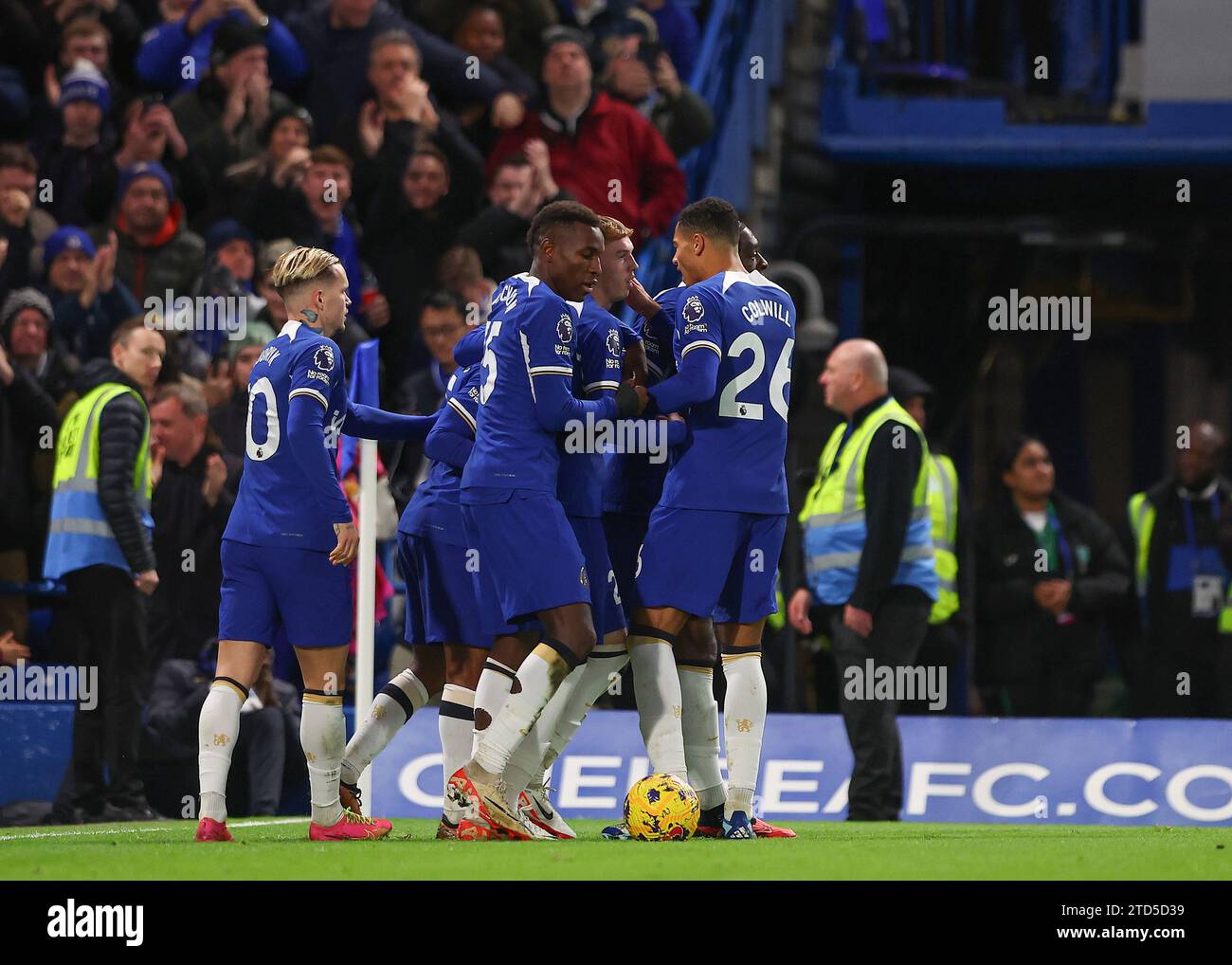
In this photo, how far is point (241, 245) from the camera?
11.1 meters

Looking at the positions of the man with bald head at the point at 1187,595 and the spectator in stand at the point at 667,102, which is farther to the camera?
the spectator in stand at the point at 667,102

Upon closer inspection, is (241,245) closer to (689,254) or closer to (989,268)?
(689,254)

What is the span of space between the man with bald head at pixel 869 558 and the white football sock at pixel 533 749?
308 cm

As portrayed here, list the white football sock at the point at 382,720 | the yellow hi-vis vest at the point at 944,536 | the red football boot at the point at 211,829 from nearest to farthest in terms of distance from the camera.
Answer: the red football boot at the point at 211,829 → the white football sock at the point at 382,720 → the yellow hi-vis vest at the point at 944,536

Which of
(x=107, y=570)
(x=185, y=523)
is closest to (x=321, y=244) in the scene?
(x=185, y=523)

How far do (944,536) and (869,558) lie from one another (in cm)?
138

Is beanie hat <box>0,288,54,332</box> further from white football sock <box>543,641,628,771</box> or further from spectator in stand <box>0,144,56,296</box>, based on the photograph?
white football sock <box>543,641,628,771</box>

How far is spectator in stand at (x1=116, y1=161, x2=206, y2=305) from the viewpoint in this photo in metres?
11.4

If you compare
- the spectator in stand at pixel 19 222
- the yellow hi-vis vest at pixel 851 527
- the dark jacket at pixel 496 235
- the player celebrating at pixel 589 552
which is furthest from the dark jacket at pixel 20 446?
the player celebrating at pixel 589 552

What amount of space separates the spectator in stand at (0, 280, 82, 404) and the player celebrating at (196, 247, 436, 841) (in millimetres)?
3818

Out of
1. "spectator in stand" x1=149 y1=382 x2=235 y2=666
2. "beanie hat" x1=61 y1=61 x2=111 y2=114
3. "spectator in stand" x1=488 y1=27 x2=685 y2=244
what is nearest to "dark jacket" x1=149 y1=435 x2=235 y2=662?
"spectator in stand" x1=149 y1=382 x2=235 y2=666

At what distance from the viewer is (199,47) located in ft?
41.0

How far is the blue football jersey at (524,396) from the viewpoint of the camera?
6.70 metres

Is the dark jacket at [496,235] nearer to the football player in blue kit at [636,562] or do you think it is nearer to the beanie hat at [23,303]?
the beanie hat at [23,303]
